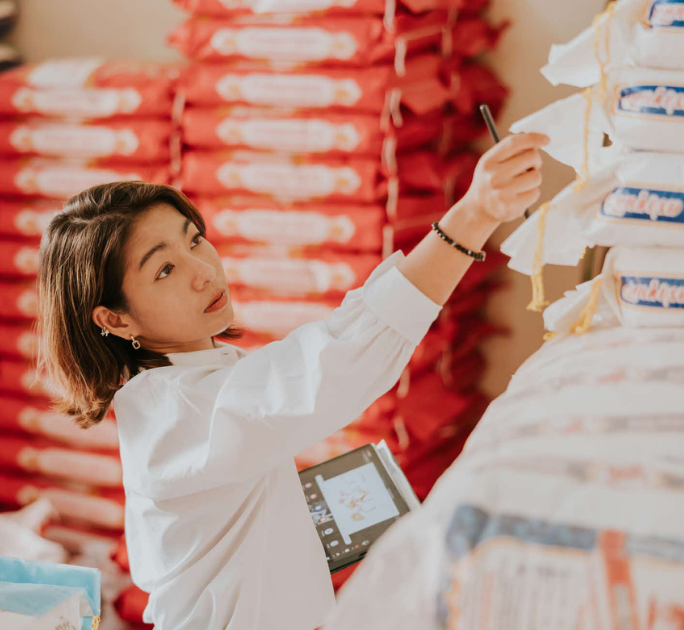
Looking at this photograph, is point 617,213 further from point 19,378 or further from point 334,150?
point 19,378

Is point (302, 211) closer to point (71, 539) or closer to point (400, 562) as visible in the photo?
point (71, 539)

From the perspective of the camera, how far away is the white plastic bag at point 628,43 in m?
0.82

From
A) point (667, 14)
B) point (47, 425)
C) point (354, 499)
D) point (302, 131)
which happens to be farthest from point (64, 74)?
point (667, 14)

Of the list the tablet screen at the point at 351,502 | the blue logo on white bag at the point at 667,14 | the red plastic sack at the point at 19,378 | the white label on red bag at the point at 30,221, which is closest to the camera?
the blue logo on white bag at the point at 667,14

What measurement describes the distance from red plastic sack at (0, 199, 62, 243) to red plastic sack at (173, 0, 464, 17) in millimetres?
685

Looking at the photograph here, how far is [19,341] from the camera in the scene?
2.17 m

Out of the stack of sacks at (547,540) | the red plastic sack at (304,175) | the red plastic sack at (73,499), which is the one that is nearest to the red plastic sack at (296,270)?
the red plastic sack at (304,175)

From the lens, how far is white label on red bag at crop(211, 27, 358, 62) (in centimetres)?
168

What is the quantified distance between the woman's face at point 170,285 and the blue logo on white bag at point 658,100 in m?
0.61

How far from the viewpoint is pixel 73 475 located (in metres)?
2.18

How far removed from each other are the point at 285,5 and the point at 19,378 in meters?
1.30

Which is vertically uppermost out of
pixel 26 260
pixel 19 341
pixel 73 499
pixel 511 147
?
pixel 511 147

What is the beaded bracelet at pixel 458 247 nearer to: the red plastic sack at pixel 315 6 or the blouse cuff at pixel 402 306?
Answer: the blouse cuff at pixel 402 306

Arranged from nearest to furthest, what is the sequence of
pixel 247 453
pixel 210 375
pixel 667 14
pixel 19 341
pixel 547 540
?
1. pixel 547 540
2. pixel 667 14
3. pixel 247 453
4. pixel 210 375
5. pixel 19 341
